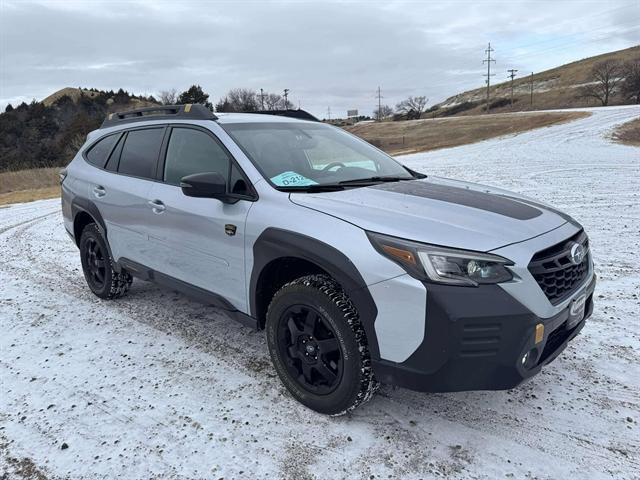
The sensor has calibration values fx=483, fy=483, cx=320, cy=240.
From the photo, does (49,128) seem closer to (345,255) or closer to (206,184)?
A: (206,184)

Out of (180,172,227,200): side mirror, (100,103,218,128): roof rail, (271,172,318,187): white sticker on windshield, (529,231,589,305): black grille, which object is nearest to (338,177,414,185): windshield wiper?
(271,172,318,187): white sticker on windshield

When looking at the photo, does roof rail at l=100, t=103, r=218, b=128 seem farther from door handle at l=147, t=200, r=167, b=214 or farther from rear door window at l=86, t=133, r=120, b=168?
door handle at l=147, t=200, r=167, b=214

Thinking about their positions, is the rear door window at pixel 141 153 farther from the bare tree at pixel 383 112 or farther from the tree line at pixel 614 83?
the bare tree at pixel 383 112

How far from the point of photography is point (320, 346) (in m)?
2.81

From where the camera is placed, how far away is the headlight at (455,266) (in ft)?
7.73

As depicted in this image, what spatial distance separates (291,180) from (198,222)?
75 centimetres

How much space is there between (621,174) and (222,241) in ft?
38.7

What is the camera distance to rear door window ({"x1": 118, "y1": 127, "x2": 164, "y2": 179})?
4094 mm

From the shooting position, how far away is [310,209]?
9.37 feet

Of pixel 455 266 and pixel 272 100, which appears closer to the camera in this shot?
pixel 455 266

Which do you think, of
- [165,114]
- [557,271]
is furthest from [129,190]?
[557,271]

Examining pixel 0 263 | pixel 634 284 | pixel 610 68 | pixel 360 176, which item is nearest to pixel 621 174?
pixel 634 284

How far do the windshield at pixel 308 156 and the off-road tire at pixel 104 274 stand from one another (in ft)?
6.52

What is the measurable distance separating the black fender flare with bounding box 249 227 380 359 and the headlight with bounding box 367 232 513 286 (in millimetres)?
278
